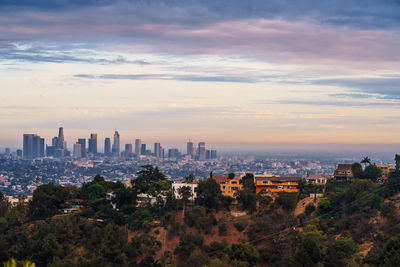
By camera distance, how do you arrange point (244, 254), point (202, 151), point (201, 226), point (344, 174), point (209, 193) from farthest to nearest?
1. point (202, 151)
2. point (344, 174)
3. point (209, 193)
4. point (201, 226)
5. point (244, 254)

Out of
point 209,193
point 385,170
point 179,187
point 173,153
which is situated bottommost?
point 173,153

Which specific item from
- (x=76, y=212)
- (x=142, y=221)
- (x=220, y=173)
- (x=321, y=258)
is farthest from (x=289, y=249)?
(x=220, y=173)

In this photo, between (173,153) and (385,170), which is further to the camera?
(173,153)

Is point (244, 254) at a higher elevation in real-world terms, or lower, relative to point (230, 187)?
lower

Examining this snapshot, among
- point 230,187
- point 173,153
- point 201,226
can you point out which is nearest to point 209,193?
point 230,187

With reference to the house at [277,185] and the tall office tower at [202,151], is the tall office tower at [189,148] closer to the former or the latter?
the tall office tower at [202,151]

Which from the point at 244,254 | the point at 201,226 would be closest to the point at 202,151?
the point at 201,226

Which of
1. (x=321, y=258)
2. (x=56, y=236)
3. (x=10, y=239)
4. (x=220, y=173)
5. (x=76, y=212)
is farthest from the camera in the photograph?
(x=220, y=173)

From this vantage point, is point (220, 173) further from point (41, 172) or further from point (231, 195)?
point (231, 195)

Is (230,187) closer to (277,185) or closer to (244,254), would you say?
(277,185)

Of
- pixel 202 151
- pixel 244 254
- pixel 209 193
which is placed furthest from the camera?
pixel 202 151
